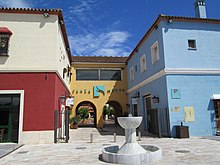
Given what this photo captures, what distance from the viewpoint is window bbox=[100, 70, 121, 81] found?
2094 cm

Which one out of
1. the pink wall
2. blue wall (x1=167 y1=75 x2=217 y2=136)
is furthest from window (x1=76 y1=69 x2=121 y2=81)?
blue wall (x1=167 y1=75 x2=217 y2=136)

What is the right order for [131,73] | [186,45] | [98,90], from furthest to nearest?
[98,90]
[131,73]
[186,45]

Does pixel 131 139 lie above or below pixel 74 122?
above

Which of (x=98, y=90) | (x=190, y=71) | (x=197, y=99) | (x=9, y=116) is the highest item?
(x=190, y=71)

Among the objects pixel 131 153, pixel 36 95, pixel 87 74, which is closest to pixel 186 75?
pixel 131 153

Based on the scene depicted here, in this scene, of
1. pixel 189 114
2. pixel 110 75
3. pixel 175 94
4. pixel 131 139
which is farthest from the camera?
pixel 110 75

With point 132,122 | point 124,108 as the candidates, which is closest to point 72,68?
point 124,108

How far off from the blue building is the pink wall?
20.4ft

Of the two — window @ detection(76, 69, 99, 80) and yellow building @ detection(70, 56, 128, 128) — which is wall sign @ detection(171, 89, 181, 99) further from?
window @ detection(76, 69, 99, 80)

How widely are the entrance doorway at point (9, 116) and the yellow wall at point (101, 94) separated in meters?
9.76

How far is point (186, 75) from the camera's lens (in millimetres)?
11812

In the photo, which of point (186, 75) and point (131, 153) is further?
point (186, 75)

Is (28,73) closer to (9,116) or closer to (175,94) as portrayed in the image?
(9,116)

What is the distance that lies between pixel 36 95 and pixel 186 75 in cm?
867
